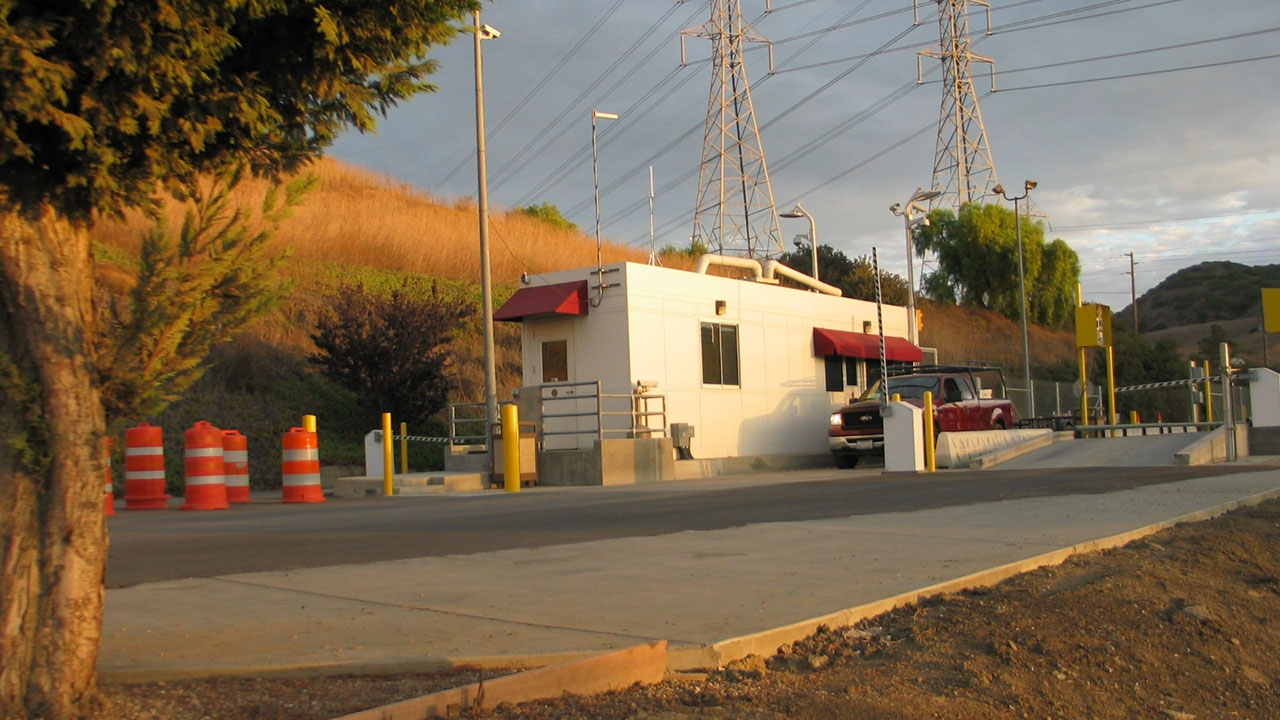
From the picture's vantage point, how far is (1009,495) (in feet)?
45.1

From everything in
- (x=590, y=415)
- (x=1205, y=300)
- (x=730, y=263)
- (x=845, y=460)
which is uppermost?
(x=1205, y=300)

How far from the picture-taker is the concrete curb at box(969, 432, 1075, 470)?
71.1 feet

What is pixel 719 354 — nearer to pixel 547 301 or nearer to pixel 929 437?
pixel 547 301

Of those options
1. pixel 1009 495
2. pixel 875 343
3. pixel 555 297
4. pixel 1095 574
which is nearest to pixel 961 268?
pixel 875 343

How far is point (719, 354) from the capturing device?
23781mm

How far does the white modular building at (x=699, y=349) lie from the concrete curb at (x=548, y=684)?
15.8m

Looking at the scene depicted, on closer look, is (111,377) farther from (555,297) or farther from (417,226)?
(417,226)

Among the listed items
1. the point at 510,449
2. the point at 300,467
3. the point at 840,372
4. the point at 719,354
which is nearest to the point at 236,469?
the point at 300,467

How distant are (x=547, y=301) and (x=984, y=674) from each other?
1775 cm

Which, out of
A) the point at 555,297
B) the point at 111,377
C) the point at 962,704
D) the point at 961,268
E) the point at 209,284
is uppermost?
the point at 961,268

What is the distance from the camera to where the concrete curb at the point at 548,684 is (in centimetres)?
401

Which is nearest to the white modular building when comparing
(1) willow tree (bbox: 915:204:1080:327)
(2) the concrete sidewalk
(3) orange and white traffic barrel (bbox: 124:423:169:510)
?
(3) orange and white traffic barrel (bbox: 124:423:169:510)

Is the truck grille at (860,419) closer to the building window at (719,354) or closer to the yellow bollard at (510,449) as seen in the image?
the building window at (719,354)

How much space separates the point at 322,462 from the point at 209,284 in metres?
20.4
